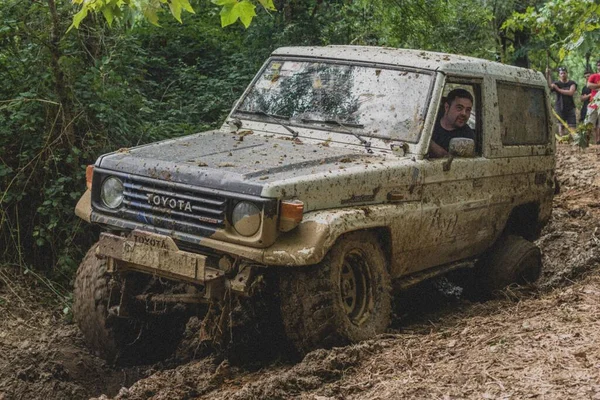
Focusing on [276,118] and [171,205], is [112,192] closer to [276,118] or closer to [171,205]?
[171,205]

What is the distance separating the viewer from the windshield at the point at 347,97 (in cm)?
639

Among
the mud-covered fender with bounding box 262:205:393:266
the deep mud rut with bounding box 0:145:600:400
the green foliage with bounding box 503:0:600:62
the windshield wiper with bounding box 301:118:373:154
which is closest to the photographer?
the deep mud rut with bounding box 0:145:600:400

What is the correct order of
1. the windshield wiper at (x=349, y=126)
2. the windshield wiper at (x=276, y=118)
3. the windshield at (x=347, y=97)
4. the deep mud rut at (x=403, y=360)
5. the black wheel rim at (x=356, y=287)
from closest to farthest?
the deep mud rut at (x=403, y=360) < the black wheel rim at (x=356, y=287) < the windshield wiper at (x=349, y=126) < the windshield at (x=347, y=97) < the windshield wiper at (x=276, y=118)

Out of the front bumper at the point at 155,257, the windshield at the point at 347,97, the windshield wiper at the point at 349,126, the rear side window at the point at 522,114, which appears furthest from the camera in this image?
the rear side window at the point at 522,114

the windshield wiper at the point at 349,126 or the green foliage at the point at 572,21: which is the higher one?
the green foliage at the point at 572,21

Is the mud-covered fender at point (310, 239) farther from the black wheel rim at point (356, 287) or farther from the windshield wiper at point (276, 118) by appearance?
the windshield wiper at point (276, 118)

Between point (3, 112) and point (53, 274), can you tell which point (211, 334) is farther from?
point (3, 112)

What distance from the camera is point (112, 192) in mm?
5793

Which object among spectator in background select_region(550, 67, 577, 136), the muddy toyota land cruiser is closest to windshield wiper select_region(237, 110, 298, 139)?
the muddy toyota land cruiser

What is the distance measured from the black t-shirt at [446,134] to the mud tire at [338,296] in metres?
1.11

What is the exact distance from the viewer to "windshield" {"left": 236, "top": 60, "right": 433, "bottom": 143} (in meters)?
6.39

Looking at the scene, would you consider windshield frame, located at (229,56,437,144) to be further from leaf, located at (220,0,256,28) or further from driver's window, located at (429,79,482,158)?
leaf, located at (220,0,256,28)

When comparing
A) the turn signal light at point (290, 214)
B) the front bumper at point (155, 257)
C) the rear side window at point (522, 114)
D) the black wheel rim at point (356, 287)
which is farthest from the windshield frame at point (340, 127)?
the front bumper at point (155, 257)

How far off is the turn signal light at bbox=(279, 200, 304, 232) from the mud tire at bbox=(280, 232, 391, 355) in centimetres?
30
